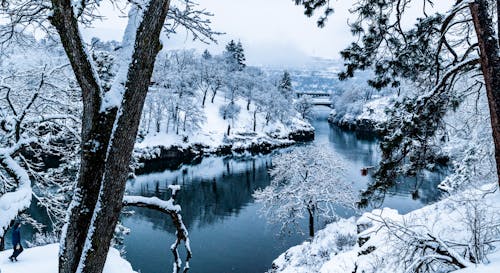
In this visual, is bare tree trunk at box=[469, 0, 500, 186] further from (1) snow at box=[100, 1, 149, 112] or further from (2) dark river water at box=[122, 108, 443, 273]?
(2) dark river water at box=[122, 108, 443, 273]

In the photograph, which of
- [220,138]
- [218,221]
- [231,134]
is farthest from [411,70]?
[231,134]

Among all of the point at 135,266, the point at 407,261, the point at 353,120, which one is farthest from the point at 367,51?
the point at 353,120

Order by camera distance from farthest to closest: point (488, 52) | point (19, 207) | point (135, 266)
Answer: point (135, 266) → point (488, 52) → point (19, 207)

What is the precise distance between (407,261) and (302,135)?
55.9 meters

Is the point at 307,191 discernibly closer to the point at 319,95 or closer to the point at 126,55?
the point at 126,55

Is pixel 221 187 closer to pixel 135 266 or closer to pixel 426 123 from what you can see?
pixel 135 266

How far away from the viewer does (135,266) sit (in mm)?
16062

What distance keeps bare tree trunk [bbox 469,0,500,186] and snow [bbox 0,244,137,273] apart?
6104 mm

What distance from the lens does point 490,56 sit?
3.87 meters

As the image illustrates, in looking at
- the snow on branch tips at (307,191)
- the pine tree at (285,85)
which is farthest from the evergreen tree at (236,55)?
the snow on branch tips at (307,191)

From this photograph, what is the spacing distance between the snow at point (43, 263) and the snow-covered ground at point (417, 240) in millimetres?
4542

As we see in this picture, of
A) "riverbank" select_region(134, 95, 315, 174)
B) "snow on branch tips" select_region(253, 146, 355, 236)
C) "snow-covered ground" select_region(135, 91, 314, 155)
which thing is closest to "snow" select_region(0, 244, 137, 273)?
"snow on branch tips" select_region(253, 146, 355, 236)

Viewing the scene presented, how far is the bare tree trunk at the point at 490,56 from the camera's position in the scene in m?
3.85

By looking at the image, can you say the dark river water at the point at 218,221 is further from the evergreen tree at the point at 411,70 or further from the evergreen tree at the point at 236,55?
the evergreen tree at the point at 236,55
